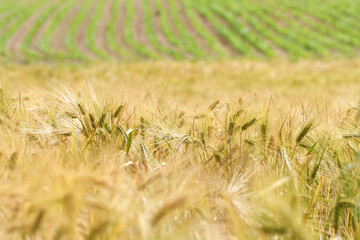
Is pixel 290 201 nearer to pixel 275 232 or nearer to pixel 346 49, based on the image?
pixel 275 232

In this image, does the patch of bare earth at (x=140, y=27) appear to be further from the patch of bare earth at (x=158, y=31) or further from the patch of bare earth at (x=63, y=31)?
the patch of bare earth at (x=63, y=31)

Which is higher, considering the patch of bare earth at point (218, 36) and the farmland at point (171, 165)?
the farmland at point (171, 165)

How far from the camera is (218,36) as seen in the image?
15.2 m

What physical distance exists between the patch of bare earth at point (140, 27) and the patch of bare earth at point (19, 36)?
15.9ft

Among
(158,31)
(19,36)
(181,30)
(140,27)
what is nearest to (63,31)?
(19,36)

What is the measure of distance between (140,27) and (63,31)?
373cm

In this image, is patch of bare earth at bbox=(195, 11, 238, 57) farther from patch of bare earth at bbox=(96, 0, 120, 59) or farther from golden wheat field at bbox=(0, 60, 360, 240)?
golden wheat field at bbox=(0, 60, 360, 240)

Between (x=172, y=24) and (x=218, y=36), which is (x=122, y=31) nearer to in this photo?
(x=172, y=24)

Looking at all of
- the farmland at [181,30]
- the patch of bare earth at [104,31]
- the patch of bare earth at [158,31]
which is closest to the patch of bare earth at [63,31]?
the farmland at [181,30]

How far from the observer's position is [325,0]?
21438 millimetres

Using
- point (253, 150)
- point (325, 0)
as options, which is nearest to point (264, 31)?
point (325, 0)

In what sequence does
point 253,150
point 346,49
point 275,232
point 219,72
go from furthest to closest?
1. point 346,49
2. point 219,72
3. point 253,150
4. point 275,232

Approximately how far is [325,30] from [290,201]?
55.1 ft

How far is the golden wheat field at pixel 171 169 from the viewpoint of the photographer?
0.65 meters
